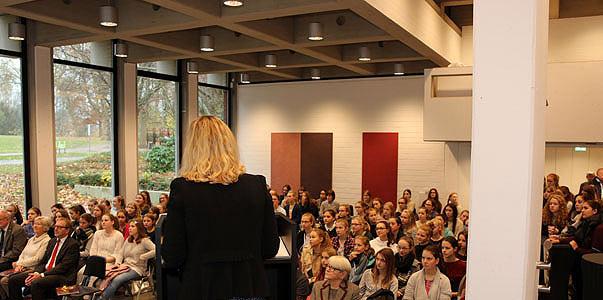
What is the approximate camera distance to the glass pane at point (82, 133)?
7.98 meters

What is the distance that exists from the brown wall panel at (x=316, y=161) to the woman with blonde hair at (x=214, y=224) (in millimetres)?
8907

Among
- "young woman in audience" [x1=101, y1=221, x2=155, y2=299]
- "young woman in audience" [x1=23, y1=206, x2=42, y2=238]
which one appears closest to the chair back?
"young woman in audience" [x1=101, y1=221, x2=155, y2=299]

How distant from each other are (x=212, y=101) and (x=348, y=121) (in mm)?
3211

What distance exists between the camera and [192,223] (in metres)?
1.58

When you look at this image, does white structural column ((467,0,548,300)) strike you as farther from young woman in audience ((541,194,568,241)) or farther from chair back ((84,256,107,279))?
young woman in audience ((541,194,568,241))

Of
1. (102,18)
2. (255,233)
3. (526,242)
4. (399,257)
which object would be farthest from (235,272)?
(102,18)

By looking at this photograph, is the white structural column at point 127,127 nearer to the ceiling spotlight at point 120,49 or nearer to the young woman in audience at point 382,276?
the ceiling spotlight at point 120,49

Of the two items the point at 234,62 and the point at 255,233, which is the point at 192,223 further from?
the point at 234,62

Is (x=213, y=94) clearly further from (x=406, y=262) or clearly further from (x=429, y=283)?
(x=429, y=283)

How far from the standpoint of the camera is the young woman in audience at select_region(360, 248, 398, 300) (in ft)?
14.8

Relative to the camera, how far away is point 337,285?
14.0 ft

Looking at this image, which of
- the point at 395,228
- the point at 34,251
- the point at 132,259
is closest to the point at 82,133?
the point at 34,251

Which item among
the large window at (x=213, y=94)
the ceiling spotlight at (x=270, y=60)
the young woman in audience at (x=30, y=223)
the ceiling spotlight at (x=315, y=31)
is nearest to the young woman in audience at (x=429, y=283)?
the ceiling spotlight at (x=315, y=31)

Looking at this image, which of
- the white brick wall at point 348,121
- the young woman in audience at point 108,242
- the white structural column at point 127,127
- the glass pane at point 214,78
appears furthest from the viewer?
the glass pane at point 214,78
